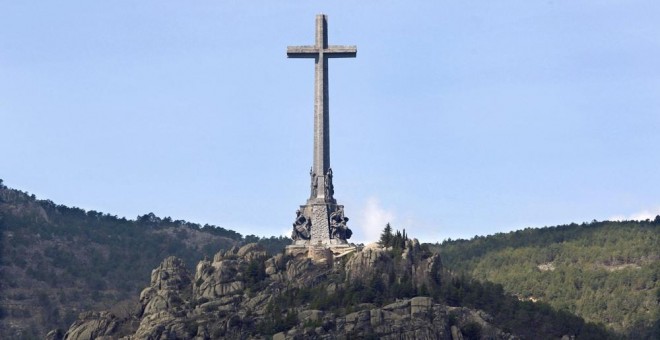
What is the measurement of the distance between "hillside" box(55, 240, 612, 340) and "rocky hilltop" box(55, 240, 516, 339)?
81mm

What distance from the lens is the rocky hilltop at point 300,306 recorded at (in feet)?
609

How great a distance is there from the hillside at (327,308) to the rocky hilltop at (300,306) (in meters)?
0.08

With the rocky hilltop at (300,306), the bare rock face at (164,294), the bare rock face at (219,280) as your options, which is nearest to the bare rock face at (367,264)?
the rocky hilltop at (300,306)

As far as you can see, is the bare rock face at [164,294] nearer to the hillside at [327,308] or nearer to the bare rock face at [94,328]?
the hillside at [327,308]

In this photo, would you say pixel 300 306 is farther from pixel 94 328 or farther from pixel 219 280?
pixel 94 328

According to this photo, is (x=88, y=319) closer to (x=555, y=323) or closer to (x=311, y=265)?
(x=311, y=265)

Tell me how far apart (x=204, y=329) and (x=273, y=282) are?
36.3ft

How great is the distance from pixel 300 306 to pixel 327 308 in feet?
9.52

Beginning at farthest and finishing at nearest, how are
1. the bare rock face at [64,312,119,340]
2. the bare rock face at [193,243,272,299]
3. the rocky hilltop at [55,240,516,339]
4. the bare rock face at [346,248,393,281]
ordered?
the bare rock face at [346,248,393,281]
the bare rock face at [193,243,272,299]
the bare rock face at [64,312,119,340]
the rocky hilltop at [55,240,516,339]

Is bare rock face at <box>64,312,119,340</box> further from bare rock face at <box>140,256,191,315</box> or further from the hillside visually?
bare rock face at <box>140,256,191,315</box>

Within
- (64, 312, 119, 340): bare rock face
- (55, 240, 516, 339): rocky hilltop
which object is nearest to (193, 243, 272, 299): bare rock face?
(55, 240, 516, 339): rocky hilltop

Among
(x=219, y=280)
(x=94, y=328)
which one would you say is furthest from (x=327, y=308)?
(x=94, y=328)

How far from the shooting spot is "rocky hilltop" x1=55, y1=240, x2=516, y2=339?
186 metres

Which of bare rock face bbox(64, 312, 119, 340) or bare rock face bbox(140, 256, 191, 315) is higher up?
bare rock face bbox(140, 256, 191, 315)
